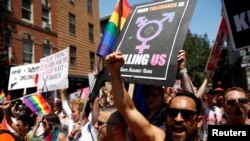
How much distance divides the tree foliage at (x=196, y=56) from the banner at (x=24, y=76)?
1219 inches

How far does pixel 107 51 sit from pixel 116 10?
1.78ft

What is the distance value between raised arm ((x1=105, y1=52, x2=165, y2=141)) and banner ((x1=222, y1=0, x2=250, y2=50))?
1157 millimetres

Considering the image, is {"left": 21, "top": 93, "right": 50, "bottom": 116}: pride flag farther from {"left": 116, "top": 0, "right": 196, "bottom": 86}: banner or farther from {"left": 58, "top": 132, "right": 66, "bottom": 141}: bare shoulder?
{"left": 116, "top": 0, "right": 196, "bottom": 86}: banner

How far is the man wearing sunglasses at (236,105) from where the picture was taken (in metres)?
3.51

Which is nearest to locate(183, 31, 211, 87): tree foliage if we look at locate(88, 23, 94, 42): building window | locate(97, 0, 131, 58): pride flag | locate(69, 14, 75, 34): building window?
locate(88, 23, 94, 42): building window

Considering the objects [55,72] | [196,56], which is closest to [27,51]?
[55,72]

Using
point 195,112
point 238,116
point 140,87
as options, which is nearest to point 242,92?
point 238,116

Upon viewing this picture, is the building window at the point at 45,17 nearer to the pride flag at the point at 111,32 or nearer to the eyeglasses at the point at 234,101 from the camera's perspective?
the pride flag at the point at 111,32

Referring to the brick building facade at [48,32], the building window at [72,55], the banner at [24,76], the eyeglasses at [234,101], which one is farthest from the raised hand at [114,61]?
the building window at [72,55]

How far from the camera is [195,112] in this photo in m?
2.73

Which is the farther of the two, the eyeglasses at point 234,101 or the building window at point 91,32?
the building window at point 91,32

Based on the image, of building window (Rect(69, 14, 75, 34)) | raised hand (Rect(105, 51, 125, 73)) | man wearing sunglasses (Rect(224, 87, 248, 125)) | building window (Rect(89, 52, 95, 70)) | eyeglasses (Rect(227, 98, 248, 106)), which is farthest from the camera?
building window (Rect(89, 52, 95, 70))

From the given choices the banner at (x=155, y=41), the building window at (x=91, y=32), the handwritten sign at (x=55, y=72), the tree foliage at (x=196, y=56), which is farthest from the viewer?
the tree foliage at (x=196, y=56)

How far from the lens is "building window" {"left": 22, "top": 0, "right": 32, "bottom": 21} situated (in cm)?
2267
